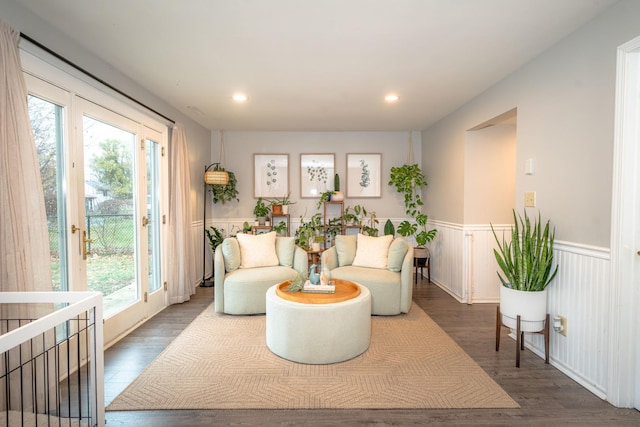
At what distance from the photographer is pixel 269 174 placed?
5645 millimetres

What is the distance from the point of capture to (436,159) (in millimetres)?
5051

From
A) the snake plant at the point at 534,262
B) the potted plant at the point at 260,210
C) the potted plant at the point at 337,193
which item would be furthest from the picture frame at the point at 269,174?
the snake plant at the point at 534,262

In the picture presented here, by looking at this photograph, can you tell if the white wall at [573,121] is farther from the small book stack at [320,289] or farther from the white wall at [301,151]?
the white wall at [301,151]

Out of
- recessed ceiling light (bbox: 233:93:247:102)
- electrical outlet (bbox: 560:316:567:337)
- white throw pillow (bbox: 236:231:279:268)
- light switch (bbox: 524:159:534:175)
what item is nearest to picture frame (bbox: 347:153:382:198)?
white throw pillow (bbox: 236:231:279:268)

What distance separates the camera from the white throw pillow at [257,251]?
392cm

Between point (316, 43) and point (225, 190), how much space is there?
129 inches

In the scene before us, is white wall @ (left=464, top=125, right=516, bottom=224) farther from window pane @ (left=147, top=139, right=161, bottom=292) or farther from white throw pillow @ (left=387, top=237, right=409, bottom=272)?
window pane @ (left=147, top=139, right=161, bottom=292)

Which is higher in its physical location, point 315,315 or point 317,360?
point 315,315

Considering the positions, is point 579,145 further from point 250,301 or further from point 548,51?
point 250,301

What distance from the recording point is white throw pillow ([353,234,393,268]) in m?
3.92

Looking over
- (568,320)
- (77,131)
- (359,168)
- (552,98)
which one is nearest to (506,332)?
(568,320)

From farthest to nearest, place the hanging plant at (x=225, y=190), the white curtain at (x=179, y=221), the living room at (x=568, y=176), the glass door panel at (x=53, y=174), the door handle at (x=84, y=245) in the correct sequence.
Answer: the hanging plant at (x=225, y=190) → the white curtain at (x=179, y=221) → the door handle at (x=84, y=245) → the glass door panel at (x=53, y=174) → the living room at (x=568, y=176)

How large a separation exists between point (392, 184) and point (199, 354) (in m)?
3.93

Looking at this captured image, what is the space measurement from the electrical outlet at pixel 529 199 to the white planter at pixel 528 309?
29.0 inches
